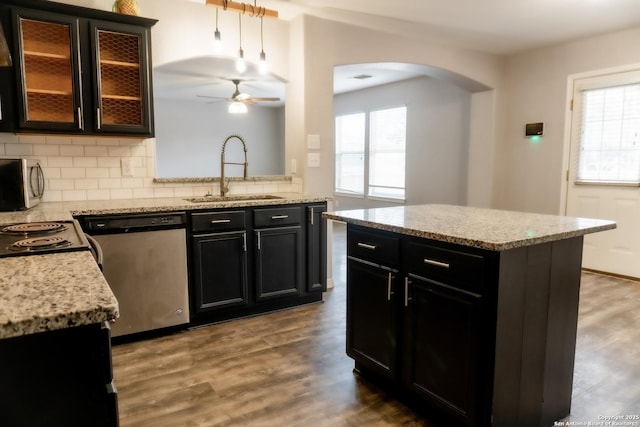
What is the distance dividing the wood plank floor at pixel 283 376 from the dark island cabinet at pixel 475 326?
0.71 feet

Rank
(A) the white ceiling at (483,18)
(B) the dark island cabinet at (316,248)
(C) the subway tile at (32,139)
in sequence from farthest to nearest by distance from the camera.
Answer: (A) the white ceiling at (483,18), (B) the dark island cabinet at (316,248), (C) the subway tile at (32,139)

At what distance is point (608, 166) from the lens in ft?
14.6

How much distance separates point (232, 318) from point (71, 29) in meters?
2.23

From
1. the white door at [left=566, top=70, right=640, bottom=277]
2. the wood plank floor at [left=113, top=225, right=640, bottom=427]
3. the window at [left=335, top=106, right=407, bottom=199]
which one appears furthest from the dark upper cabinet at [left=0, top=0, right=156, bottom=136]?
the window at [left=335, top=106, right=407, bottom=199]

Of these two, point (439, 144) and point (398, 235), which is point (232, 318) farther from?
point (439, 144)

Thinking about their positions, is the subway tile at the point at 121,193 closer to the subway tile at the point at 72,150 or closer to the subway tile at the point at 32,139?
the subway tile at the point at 72,150

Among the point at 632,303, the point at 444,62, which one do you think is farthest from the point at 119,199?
the point at 632,303

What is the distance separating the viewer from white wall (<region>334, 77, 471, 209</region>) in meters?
5.77

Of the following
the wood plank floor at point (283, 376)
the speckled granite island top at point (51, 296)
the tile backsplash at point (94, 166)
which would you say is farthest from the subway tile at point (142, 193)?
the speckled granite island top at point (51, 296)

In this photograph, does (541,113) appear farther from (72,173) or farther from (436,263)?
(72,173)

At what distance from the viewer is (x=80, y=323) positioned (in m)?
0.81

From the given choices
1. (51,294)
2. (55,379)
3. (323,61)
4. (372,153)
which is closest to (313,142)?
(323,61)

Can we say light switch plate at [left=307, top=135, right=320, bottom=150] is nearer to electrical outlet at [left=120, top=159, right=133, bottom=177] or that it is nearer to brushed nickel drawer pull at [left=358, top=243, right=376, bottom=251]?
electrical outlet at [left=120, top=159, right=133, bottom=177]

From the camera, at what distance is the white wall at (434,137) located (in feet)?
18.9
